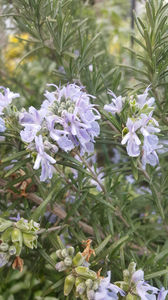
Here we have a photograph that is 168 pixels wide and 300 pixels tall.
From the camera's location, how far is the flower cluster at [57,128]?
2.24 feet

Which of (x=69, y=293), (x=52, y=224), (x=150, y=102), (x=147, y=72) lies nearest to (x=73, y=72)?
(x=147, y=72)

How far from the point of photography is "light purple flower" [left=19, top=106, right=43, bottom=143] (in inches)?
27.0

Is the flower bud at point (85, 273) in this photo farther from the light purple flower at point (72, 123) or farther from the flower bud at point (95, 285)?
the light purple flower at point (72, 123)

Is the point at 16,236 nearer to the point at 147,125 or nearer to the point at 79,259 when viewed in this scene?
the point at 79,259

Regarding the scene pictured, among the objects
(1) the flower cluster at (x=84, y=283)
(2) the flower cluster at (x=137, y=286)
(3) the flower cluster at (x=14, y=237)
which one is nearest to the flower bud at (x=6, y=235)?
(3) the flower cluster at (x=14, y=237)

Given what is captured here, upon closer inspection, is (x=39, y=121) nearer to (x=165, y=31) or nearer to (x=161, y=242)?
(x=165, y=31)

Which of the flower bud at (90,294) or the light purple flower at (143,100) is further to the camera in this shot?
the light purple flower at (143,100)

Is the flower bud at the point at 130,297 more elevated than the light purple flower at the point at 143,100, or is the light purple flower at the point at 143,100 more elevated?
the light purple flower at the point at 143,100

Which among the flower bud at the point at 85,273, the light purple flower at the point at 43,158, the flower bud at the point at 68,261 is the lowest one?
the flower bud at the point at 85,273

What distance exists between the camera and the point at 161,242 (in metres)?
1.22

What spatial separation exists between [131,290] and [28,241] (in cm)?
25

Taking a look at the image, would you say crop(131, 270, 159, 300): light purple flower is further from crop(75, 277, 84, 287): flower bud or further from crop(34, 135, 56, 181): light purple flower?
crop(34, 135, 56, 181): light purple flower

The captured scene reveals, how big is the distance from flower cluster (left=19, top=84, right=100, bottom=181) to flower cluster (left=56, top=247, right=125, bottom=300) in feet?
0.66

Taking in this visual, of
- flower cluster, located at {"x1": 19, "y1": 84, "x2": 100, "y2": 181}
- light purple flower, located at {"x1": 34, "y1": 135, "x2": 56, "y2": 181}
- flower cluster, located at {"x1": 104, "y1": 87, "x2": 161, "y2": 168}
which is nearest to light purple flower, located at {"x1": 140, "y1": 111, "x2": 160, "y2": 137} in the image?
flower cluster, located at {"x1": 104, "y1": 87, "x2": 161, "y2": 168}
